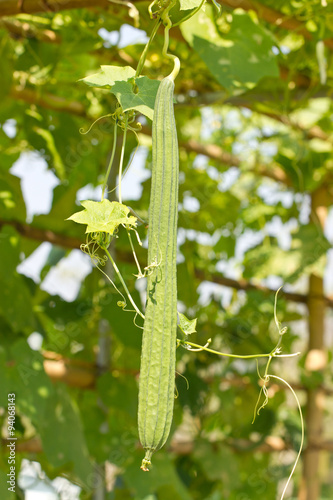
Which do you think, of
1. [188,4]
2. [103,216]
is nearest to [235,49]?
[188,4]

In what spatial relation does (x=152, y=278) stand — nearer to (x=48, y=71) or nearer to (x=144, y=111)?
(x=144, y=111)

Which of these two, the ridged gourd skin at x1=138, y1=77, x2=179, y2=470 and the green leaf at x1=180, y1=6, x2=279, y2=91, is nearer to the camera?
the ridged gourd skin at x1=138, y1=77, x2=179, y2=470

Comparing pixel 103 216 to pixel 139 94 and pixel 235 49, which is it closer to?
pixel 139 94

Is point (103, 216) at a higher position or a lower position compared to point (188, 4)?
lower

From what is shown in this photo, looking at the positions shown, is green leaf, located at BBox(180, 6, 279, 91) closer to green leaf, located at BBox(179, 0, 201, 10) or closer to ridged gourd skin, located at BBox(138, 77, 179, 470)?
green leaf, located at BBox(179, 0, 201, 10)

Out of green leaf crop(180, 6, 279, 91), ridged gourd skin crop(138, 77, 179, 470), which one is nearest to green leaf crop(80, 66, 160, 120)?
ridged gourd skin crop(138, 77, 179, 470)

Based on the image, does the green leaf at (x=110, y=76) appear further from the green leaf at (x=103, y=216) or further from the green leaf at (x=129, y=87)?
the green leaf at (x=103, y=216)

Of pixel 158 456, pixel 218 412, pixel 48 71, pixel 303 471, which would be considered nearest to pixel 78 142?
pixel 48 71
